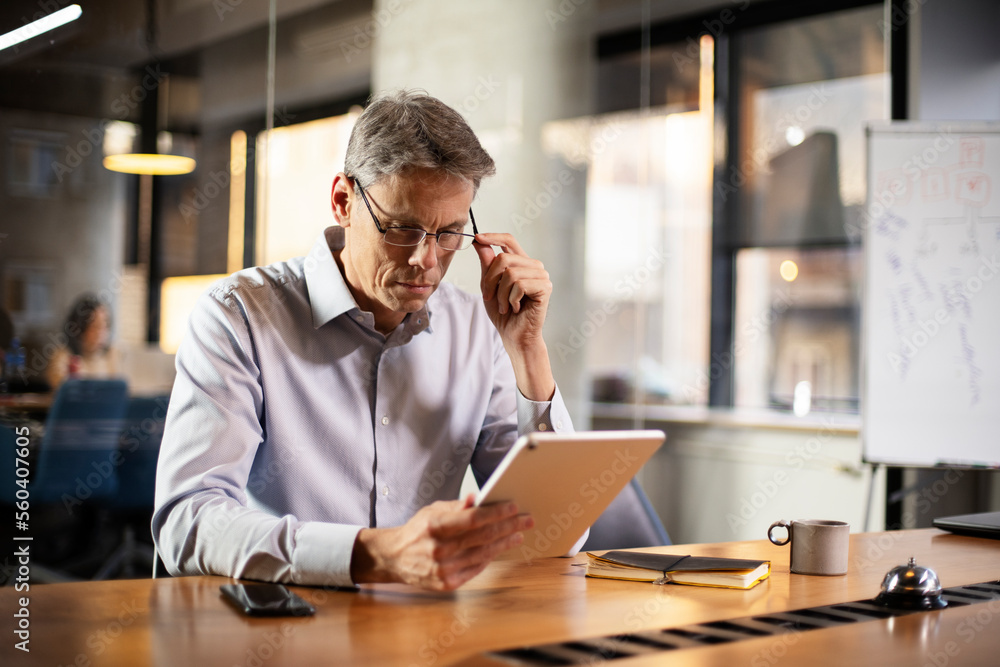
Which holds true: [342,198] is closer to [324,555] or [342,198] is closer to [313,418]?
[313,418]

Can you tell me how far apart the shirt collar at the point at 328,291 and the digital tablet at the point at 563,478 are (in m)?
0.55

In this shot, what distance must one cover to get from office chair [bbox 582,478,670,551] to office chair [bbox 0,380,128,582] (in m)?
2.28

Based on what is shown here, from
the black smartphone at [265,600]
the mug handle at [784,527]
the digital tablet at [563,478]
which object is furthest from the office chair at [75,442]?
the mug handle at [784,527]

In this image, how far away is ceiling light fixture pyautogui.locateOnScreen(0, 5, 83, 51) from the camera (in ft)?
10.3

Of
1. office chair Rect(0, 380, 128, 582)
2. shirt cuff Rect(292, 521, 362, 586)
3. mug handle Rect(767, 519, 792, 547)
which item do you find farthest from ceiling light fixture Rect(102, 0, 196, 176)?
mug handle Rect(767, 519, 792, 547)

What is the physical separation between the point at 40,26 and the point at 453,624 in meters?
3.05

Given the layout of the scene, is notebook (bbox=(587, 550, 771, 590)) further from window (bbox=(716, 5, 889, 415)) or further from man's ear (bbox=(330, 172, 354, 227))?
window (bbox=(716, 5, 889, 415))

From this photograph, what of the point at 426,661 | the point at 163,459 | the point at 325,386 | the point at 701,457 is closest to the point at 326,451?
the point at 325,386

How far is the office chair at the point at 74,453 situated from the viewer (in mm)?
3318

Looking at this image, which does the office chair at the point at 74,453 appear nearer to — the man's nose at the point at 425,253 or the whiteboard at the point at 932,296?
the man's nose at the point at 425,253

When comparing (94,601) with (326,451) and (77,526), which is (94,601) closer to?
(326,451)

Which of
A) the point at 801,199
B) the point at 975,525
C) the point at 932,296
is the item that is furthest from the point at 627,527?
the point at 801,199

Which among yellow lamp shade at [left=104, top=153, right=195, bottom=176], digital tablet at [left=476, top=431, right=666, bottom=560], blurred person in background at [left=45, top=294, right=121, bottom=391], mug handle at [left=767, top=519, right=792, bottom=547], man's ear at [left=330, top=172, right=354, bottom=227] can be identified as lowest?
mug handle at [left=767, top=519, right=792, bottom=547]

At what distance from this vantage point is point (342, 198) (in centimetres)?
170
